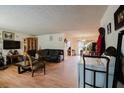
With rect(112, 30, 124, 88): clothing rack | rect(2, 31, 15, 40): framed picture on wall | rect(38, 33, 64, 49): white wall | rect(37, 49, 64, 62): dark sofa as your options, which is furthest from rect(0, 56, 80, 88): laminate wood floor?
rect(38, 33, 64, 49): white wall

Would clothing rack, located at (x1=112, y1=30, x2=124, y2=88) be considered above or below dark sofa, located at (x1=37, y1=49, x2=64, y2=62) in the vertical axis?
above

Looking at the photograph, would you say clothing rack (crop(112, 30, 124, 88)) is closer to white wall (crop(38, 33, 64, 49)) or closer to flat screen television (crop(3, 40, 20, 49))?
flat screen television (crop(3, 40, 20, 49))

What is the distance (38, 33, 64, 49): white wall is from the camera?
8087mm

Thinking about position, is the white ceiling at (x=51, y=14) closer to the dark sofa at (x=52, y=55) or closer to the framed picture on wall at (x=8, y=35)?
the framed picture on wall at (x=8, y=35)

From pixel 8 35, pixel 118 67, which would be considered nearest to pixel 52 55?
pixel 8 35

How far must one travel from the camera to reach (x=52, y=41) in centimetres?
848

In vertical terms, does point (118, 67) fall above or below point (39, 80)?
above

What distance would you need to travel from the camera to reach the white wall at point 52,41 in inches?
318

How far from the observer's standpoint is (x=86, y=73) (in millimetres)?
1842

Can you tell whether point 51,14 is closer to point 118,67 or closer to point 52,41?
point 118,67

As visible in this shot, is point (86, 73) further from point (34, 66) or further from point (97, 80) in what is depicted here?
point (34, 66)

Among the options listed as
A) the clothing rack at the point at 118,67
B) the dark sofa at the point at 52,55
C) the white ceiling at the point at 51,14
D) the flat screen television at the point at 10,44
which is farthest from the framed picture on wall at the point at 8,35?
the clothing rack at the point at 118,67
